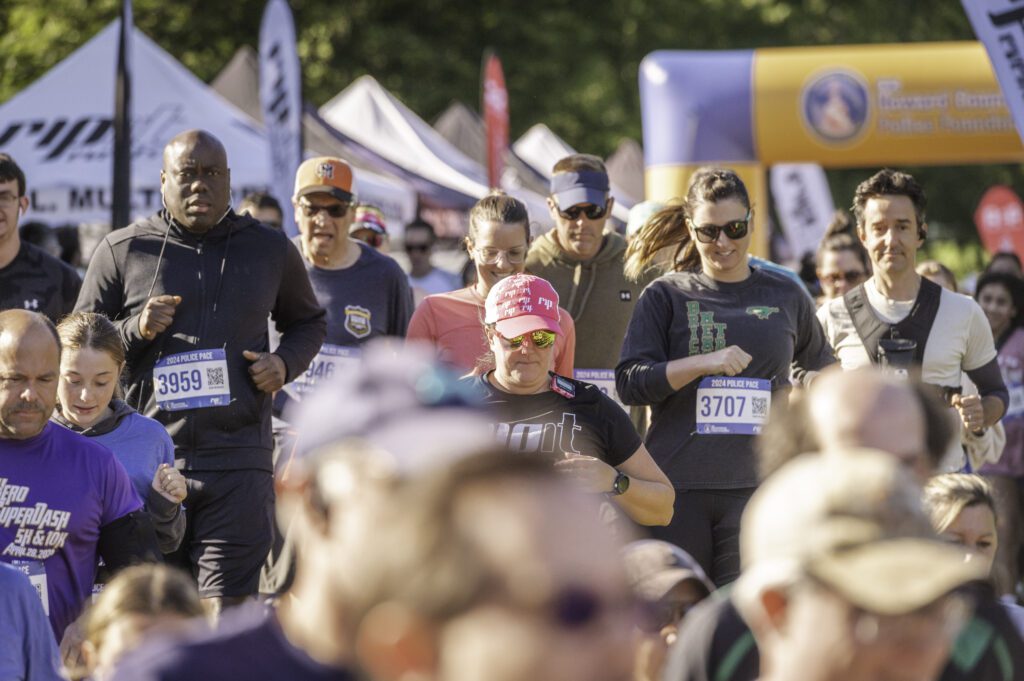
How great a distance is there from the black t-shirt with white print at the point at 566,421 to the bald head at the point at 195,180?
5.04 feet

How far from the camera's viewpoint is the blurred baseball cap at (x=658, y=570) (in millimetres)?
3451

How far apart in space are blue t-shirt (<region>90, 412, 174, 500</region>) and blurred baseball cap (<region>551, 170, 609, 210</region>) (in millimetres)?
A: 2212

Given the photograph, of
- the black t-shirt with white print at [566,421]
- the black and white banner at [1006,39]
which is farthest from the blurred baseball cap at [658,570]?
the black and white banner at [1006,39]

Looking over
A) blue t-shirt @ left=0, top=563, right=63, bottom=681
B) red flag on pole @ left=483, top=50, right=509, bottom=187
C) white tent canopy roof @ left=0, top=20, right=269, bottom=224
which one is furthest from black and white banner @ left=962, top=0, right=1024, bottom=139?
red flag on pole @ left=483, top=50, right=509, bottom=187

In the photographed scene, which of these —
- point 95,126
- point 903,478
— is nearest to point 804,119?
point 95,126

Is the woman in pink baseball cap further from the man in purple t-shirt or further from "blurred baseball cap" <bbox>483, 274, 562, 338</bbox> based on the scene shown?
the man in purple t-shirt

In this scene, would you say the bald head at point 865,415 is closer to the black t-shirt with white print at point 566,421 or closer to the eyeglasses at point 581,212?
the black t-shirt with white print at point 566,421

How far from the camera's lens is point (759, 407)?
234 inches

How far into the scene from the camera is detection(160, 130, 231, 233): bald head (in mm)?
6168

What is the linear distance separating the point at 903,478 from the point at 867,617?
0.62 feet

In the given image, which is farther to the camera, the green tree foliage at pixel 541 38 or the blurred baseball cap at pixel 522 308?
the green tree foliage at pixel 541 38

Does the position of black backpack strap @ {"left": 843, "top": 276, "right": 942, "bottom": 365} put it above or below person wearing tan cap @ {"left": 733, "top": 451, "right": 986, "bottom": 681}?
above

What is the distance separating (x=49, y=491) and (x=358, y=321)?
3007mm

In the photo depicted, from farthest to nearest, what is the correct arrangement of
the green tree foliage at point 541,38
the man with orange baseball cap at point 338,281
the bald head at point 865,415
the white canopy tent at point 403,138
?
the green tree foliage at point 541,38 → the white canopy tent at point 403,138 → the man with orange baseball cap at point 338,281 → the bald head at point 865,415
